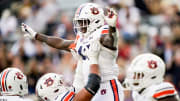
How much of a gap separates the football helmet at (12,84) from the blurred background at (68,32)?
373 cm

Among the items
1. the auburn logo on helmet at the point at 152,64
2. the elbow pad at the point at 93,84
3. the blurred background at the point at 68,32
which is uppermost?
the auburn logo on helmet at the point at 152,64

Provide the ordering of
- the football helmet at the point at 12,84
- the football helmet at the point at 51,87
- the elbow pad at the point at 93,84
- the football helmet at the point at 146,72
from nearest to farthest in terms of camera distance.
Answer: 1. the elbow pad at the point at 93,84
2. the football helmet at the point at 146,72
3. the football helmet at the point at 12,84
4. the football helmet at the point at 51,87

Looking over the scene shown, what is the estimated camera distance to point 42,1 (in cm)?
1166

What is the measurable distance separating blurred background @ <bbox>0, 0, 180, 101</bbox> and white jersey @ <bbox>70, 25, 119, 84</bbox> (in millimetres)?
4253

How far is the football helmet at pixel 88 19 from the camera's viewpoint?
5.47 meters

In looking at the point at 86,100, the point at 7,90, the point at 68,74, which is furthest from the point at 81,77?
the point at 68,74

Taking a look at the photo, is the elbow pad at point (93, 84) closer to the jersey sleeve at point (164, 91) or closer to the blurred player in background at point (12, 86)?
the jersey sleeve at point (164, 91)

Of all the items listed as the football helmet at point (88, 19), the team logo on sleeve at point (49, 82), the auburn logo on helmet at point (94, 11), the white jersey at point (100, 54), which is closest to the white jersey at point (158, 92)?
the white jersey at point (100, 54)

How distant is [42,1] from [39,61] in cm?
158

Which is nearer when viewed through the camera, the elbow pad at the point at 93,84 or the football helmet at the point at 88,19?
the elbow pad at the point at 93,84

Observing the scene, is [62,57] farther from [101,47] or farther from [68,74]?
[101,47]

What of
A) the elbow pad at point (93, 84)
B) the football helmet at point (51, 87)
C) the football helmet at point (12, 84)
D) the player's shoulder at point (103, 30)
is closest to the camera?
the elbow pad at point (93, 84)

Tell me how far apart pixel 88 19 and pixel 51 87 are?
112 centimetres

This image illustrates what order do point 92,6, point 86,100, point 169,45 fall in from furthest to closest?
point 169,45, point 92,6, point 86,100
